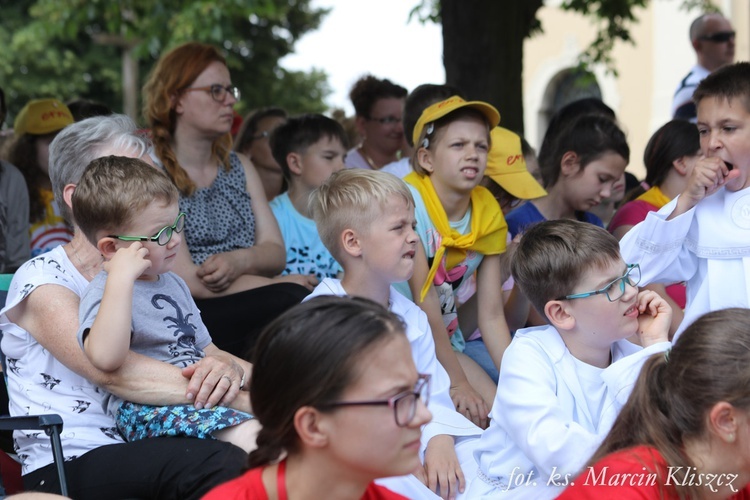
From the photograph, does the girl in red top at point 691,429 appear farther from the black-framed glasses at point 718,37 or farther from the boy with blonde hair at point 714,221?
the black-framed glasses at point 718,37

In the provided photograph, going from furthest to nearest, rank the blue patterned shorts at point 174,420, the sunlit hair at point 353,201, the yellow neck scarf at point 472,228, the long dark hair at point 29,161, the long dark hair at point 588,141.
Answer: the long dark hair at point 29,161 → the long dark hair at point 588,141 → the yellow neck scarf at point 472,228 → the sunlit hair at point 353,201 → the blue patterned shorts at point 174,420

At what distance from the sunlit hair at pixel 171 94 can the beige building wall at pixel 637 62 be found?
15.2m

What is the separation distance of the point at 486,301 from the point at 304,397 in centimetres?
231

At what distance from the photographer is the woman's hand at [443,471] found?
315cm

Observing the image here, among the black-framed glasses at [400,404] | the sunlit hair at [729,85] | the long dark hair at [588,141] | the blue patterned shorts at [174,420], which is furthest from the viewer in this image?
the long dark hair at [588,141]

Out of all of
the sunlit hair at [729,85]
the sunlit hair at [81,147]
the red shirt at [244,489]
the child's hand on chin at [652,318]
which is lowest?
the red shirt at [244,489]

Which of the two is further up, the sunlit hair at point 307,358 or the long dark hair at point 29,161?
the long dark hair at point 29,161

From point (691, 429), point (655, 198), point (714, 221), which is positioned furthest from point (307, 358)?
point (655, 198)

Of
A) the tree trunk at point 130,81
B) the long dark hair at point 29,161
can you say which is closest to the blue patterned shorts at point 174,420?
the long dark hair at point 29,161

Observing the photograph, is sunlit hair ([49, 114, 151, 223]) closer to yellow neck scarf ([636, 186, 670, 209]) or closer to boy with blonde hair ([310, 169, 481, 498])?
boy with blonde hair ([310, 169, 481, 498])

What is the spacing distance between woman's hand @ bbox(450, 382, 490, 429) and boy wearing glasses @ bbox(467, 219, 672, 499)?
0.68m

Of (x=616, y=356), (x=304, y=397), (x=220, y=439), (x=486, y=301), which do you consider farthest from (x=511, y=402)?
(x=486, y=301)

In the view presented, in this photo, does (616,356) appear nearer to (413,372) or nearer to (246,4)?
(413,372)

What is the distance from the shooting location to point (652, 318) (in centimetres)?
309
